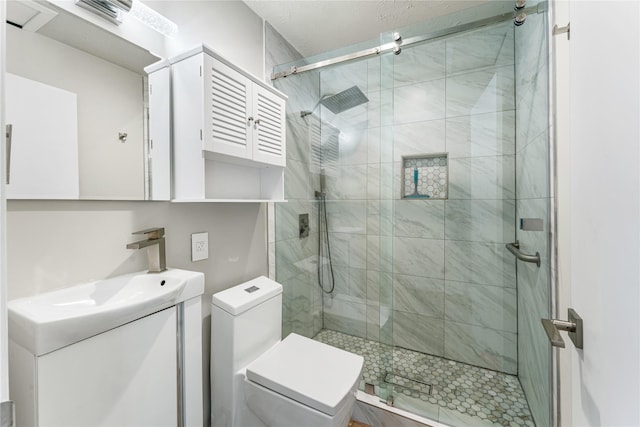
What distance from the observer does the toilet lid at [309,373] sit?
3.54ft

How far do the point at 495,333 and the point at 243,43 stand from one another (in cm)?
234

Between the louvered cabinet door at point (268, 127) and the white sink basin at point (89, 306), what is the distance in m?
0.70

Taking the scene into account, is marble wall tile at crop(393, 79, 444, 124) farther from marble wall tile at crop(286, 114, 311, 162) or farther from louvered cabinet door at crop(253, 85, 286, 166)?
louvered cabinet door at crop(253, 85, 286, 166)

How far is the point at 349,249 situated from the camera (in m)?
2.16

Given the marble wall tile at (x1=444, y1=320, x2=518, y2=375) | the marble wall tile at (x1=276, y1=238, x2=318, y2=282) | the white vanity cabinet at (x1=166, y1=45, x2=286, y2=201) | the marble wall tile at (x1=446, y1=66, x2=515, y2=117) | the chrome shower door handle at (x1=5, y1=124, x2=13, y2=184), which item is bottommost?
the marble wall tile at (x1=444, y1=320, x2=518, y2=375)

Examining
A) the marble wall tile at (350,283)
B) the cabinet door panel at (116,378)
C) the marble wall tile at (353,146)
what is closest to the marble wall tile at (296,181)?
the marble wall tile at (353,146)

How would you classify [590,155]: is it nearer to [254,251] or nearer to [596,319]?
[596,319]

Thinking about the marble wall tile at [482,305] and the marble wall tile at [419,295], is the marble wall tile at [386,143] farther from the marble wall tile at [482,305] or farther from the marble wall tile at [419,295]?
the marble wall tile at [482,305]

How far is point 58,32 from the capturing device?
2.82 ft

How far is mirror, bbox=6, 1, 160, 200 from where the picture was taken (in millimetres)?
786

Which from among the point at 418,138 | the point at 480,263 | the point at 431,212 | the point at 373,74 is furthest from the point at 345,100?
the point at 480,263

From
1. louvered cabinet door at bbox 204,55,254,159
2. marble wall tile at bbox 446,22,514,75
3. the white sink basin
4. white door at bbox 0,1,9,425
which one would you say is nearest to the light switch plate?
the white sink basin

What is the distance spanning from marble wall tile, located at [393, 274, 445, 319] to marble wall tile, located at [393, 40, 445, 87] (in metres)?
1.36

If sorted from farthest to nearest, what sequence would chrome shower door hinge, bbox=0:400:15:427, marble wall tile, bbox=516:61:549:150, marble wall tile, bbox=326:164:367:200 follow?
marble wall tile, bbox=326:164:367:200, marble wall tile, bbox=516:61:549:150, chrome shower door hinge, bbox=0:400:15:427
